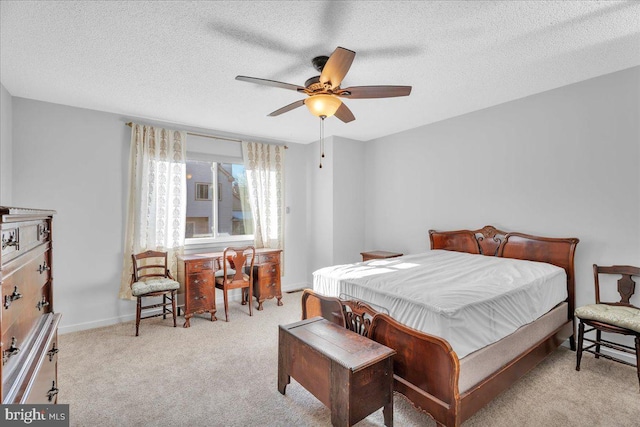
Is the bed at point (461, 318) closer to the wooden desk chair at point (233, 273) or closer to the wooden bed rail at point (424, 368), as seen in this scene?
the wooden bed rail at point (424, 368)

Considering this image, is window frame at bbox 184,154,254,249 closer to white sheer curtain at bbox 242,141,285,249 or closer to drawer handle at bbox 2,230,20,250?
white sheer curtain at bbox 242,141,285,249

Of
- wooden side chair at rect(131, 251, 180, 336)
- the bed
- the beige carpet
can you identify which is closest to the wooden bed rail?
the bed

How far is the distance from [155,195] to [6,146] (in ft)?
4.70

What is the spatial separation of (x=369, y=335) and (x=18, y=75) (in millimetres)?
3788

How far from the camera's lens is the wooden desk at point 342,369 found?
5.69ft

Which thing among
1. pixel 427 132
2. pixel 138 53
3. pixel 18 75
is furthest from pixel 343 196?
pixel 18 75

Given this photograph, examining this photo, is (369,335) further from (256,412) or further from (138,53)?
(138,53)

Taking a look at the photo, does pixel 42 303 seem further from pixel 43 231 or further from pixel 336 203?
pixel 336 203

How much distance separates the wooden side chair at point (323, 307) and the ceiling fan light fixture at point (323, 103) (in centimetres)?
152

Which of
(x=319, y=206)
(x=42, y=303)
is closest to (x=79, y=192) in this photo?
(x=42, y=303)

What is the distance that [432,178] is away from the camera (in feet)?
14.4

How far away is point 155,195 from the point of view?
13.1ft

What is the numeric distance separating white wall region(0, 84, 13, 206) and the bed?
3204mm

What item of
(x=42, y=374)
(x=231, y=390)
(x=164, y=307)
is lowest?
(x=231, y=390)
